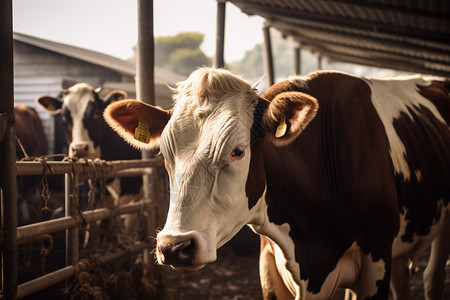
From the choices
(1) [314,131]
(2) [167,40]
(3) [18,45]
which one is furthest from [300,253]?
(2) [167,40]

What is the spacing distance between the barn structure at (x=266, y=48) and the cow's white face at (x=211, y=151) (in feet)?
2.14

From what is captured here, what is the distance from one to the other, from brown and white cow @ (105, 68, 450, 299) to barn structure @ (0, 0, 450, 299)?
25.4 inches

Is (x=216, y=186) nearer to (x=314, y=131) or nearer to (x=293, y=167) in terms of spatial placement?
(x=293, y=167)

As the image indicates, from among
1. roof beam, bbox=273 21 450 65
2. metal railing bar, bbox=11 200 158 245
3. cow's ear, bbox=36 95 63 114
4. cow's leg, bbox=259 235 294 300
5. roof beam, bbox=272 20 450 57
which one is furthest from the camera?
roof beam, bbox=273 21 450 65

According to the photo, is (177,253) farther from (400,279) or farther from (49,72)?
(49,72)

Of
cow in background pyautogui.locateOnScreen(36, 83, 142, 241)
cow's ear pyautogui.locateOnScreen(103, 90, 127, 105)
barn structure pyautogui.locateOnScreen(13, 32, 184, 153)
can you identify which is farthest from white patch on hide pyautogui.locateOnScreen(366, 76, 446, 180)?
barn structure pyautogui.locateOnScreen(13, 32, 184, 153)

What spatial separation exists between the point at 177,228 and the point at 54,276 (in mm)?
1405

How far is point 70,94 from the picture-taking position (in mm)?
5223

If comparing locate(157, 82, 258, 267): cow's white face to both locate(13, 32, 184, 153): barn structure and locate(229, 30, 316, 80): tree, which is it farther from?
locate(229, 30, 316, 80): tree

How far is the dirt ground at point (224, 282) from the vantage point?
166 inches

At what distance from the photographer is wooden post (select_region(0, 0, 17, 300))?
6.65ft

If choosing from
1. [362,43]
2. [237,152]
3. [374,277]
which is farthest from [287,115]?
[362,43]

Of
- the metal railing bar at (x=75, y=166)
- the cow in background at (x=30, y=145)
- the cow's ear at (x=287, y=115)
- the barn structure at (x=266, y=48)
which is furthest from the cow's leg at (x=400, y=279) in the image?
the cow in background at (x=30, y=145)

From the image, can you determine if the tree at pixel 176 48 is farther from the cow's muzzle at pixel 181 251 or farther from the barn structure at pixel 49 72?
the cow's muzzle at pixel 181 251
